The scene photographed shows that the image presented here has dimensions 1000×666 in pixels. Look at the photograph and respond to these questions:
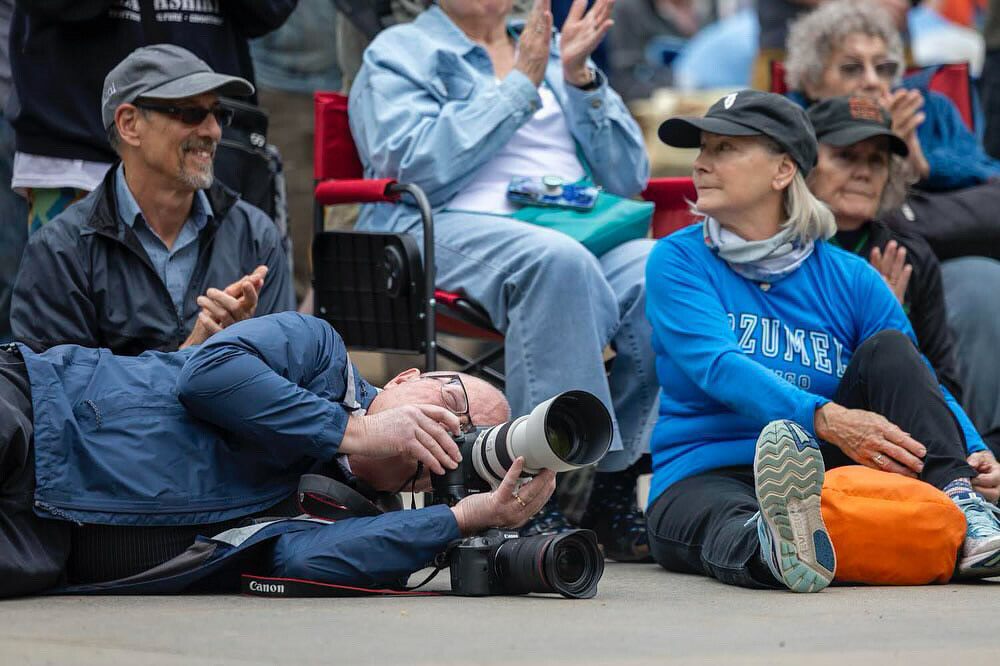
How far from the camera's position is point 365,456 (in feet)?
11.7

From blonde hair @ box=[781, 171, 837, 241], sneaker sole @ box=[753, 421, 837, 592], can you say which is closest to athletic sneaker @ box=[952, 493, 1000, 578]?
sneaker sole @ box=[753, 421, 837, 592]

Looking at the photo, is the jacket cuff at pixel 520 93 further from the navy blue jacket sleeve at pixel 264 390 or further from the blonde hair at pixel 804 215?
the navy blue jacket sleeve at pixel 264 390

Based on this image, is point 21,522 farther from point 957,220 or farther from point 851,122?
point 957,220

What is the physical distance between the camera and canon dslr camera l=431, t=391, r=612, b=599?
11.0 feet

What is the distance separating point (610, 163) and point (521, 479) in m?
2.22

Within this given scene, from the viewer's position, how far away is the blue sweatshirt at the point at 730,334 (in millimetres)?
4207

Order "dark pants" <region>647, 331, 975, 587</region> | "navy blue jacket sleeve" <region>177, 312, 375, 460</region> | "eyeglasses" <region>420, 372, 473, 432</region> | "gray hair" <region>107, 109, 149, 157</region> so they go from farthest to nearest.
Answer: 1. "gray hair" <region>107, 109, 149, 157</region>
2. "dark pants" <region>647, 331, 975, 587</region>
3. "eyeglasses" <region>420, 372, 473, 432</region>
4. "navy blue jacket sleeve" <region>177, 312, 375, 460</region>

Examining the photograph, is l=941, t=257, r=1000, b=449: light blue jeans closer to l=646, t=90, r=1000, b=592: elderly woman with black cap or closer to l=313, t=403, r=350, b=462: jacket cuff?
l=646, t=90, r=1000, b=592: elderly woman with black cap

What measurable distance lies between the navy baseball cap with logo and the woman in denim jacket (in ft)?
2.47

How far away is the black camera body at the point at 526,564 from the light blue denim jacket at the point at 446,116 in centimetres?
180

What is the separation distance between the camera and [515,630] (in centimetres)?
291

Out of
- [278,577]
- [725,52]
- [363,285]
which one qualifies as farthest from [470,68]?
[725,52]

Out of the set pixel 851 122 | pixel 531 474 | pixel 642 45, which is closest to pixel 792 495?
pixel 531 474

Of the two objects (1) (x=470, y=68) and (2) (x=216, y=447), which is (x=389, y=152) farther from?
(2) (x=216, y=447)
